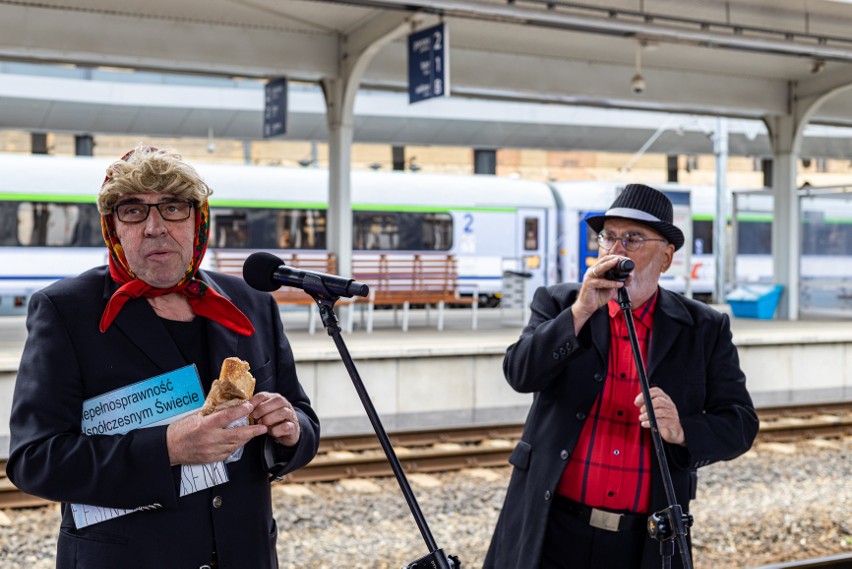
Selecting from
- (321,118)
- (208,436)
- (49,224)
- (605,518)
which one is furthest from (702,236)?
(208,436)

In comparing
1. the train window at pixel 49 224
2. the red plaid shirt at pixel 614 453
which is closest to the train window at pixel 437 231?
the train window at pixel 49 224

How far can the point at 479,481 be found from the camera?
838 centimetres

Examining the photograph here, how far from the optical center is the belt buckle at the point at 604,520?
2.88 meters

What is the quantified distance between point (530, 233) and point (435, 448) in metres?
15.5

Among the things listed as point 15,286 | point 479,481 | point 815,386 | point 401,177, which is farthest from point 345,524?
point 401,177

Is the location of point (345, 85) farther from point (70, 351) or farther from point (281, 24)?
point (70, 351)

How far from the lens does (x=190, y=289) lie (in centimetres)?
238

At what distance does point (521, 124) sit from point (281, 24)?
13.5 meters

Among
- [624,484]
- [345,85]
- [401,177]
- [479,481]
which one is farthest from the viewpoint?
[401,177]

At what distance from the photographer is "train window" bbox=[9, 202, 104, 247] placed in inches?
790

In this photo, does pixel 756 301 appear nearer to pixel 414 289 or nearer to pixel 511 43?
pixel 414 289

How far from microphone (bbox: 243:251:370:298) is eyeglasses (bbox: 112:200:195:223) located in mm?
197

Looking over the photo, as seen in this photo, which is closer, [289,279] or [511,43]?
[289,279]

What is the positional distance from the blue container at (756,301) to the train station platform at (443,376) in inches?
194
